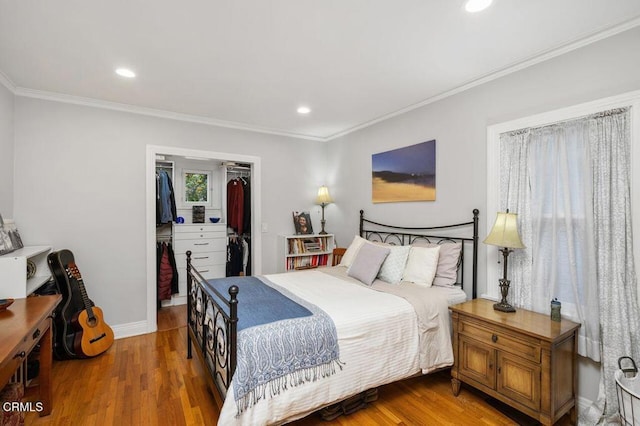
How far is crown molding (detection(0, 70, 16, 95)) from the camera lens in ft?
8.68

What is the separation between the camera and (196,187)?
509cm

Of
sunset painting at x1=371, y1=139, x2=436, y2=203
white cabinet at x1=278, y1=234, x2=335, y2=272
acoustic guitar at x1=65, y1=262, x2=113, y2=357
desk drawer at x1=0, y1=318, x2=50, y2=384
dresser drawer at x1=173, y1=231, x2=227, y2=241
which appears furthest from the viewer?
dresser drawer at x1=173, y1=231, x2=227, y2=241

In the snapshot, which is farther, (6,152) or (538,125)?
(6,152)

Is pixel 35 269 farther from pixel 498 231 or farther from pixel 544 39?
pixel 544 39

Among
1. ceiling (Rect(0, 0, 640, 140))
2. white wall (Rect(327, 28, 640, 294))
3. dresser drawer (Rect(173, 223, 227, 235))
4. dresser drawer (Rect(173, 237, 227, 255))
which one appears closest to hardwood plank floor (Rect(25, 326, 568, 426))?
white wall (Rect(327, 28, 640, 294))

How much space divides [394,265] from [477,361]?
1.01 metres

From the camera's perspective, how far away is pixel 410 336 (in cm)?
223

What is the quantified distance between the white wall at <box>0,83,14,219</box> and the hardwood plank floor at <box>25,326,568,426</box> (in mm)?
1526

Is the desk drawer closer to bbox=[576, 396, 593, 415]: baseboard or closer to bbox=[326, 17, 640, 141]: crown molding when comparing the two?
bbox=[576, 396, 593, 415]: baseboard

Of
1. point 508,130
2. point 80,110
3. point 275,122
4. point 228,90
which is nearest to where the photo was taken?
point 508,130

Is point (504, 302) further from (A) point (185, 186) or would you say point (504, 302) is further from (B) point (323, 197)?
(A) point (185, 186)

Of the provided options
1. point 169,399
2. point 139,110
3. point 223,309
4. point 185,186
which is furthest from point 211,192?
point 223,309

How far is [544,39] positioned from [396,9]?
1091 mm

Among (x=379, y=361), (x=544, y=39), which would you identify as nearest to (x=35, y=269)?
(x=379, y=361)
